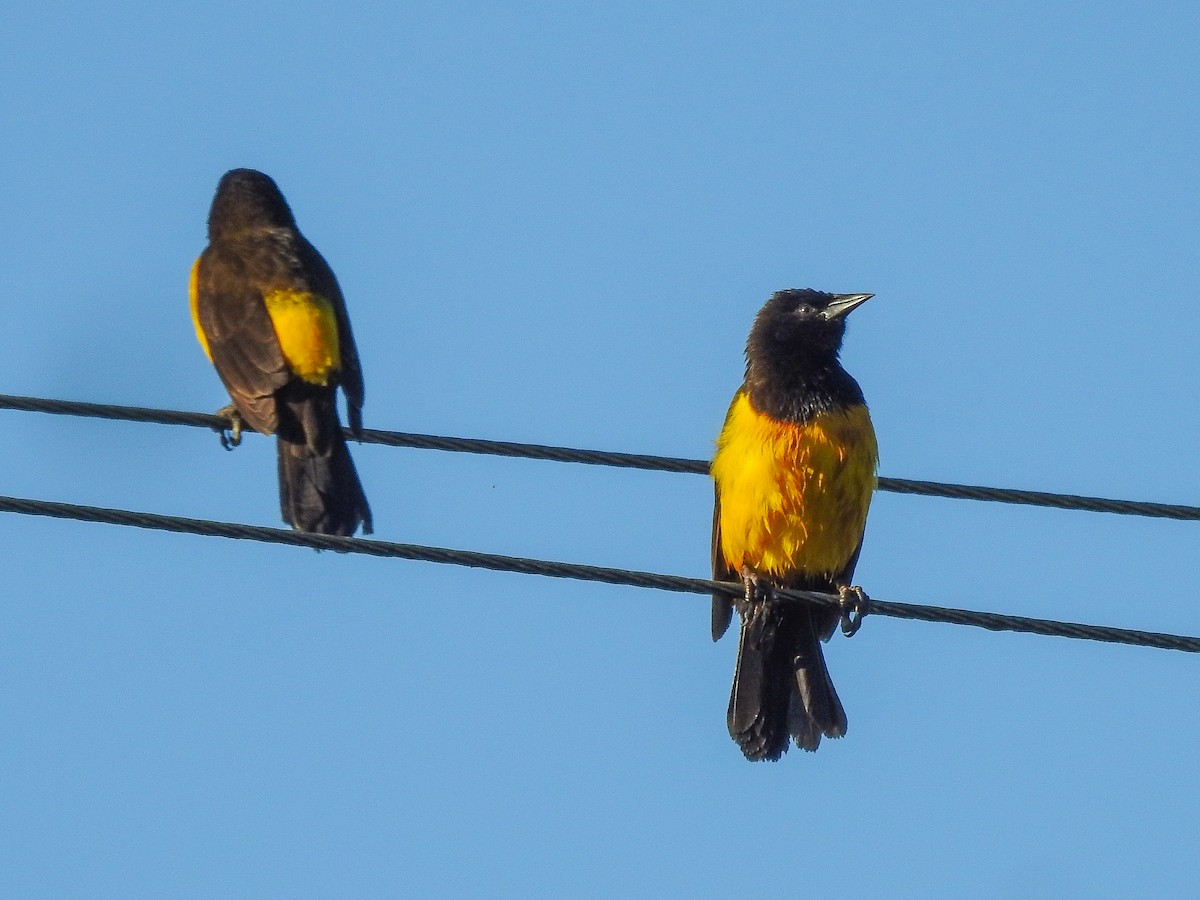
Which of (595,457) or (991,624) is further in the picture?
(595,457)

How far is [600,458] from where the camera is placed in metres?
6.79

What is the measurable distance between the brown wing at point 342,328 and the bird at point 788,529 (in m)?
1.68

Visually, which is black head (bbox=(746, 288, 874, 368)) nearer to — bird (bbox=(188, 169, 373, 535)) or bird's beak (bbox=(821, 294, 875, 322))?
bird's beak (bbox=(821, 294, 875, 322))

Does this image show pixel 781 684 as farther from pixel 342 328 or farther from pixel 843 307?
pixel 342 328

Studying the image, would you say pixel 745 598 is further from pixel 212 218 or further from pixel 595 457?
pixel 212 218

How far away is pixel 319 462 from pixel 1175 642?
11.9 feet

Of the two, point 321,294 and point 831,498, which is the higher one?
point 321,294

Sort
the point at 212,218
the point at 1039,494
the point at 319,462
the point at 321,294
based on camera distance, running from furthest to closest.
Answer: the point at 212,218 < the point at 321,294 < the point at 319,462 < the point at 1039,494

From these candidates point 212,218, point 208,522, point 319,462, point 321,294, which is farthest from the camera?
point 212,218

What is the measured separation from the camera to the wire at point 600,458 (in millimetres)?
6590

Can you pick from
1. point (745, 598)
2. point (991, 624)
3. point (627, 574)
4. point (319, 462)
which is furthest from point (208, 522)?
point (745, 598)

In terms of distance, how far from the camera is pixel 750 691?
8430 mm

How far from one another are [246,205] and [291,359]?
1.73 m

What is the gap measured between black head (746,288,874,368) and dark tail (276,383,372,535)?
83.4 inches
